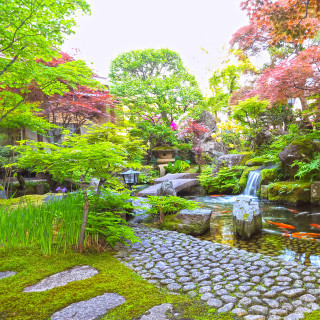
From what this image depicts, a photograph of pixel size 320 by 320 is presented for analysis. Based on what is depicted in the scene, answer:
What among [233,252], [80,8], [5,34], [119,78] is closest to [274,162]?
[233,252]

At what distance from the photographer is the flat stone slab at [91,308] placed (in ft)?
5.63

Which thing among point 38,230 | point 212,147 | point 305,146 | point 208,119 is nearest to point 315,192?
point 305,146

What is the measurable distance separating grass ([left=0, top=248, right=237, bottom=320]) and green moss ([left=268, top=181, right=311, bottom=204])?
639 cm

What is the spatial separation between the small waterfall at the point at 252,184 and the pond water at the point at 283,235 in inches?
89.5

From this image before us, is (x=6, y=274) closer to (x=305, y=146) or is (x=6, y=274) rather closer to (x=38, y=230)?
(x=38, y=230)

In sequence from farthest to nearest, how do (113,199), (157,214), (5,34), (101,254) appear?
1. (157,214)
2. (113,199)
3. (5,34)
4. (101,254)

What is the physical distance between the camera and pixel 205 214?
4633 millimetres

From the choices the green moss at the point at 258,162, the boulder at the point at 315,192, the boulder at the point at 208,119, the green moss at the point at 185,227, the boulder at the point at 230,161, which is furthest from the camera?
the boulder at the point at 208,119

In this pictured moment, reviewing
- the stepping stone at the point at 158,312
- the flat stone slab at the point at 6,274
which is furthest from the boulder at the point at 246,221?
the flat stone slab at the point at 6,274

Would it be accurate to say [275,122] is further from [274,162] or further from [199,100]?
[199,100]

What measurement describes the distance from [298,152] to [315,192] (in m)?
1.56

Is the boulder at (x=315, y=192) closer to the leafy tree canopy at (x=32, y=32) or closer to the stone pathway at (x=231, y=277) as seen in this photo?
the stone pathway at (x=231, y=277)

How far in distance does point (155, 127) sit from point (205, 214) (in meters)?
11.5

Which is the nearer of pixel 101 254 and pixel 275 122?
pixel 101 254
